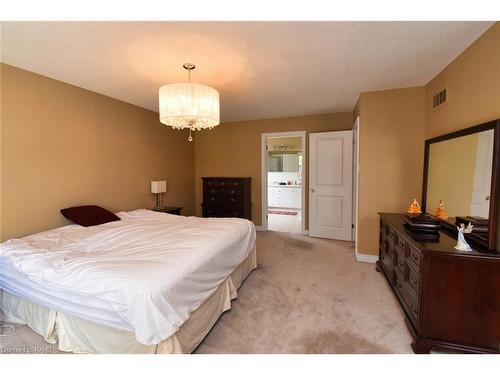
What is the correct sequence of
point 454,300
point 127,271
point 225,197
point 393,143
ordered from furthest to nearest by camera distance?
point 225,197 → point 393,143 → point 454,300 → point 127,271

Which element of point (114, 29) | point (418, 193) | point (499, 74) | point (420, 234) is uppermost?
point (114, 29)

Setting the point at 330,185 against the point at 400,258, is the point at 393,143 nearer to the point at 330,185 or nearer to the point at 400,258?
the point at 330,185

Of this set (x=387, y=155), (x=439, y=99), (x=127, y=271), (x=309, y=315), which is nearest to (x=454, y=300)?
(x=309, y=315)

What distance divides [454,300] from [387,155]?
2.03 meters

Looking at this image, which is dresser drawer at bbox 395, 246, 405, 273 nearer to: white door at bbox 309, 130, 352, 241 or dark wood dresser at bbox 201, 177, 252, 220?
white door at bbox 309, 130, 352, 241

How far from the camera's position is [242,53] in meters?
2.15

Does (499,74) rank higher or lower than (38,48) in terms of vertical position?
lower

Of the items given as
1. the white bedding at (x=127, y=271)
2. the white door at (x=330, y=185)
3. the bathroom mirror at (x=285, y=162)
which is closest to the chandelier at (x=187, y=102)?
the white bedding at (x=127, y=271)

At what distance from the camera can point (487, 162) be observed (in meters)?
1.74

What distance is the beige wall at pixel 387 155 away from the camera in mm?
3057

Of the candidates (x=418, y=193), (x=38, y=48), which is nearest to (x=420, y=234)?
(x=418, y=193)

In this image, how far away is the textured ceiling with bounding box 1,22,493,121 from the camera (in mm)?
1787

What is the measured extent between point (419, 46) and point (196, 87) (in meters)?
2.07
